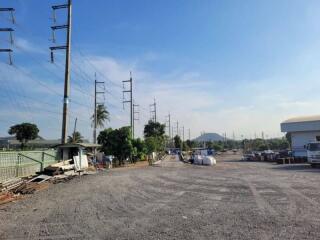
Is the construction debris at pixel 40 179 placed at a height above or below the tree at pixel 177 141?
below

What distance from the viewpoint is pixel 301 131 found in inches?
2596

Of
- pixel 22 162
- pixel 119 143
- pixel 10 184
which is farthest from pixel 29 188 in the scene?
pixel 119 143

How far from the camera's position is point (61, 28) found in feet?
118

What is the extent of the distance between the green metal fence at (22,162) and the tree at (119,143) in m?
19.6

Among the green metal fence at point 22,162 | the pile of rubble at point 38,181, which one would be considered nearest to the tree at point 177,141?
the pile of rubble at point 38,181

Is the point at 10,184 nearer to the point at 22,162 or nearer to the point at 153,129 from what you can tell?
the point at 22,162

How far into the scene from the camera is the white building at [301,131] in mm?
64062

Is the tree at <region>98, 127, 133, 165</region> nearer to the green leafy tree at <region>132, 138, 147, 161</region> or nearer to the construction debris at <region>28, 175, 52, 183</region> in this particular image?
the green leafy tree at <region>132, 138, 147, 161</region>

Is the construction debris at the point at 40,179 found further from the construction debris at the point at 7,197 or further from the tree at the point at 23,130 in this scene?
the tree at the point at 23,130

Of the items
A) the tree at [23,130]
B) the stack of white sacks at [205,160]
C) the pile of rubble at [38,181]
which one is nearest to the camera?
the pile of rubble at [38,181]

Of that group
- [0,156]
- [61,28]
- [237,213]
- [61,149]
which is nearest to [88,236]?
[237,213]

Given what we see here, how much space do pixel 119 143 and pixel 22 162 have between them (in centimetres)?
2625

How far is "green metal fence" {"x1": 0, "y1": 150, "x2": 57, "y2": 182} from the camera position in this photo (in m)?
21.8

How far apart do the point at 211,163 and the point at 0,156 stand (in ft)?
110
